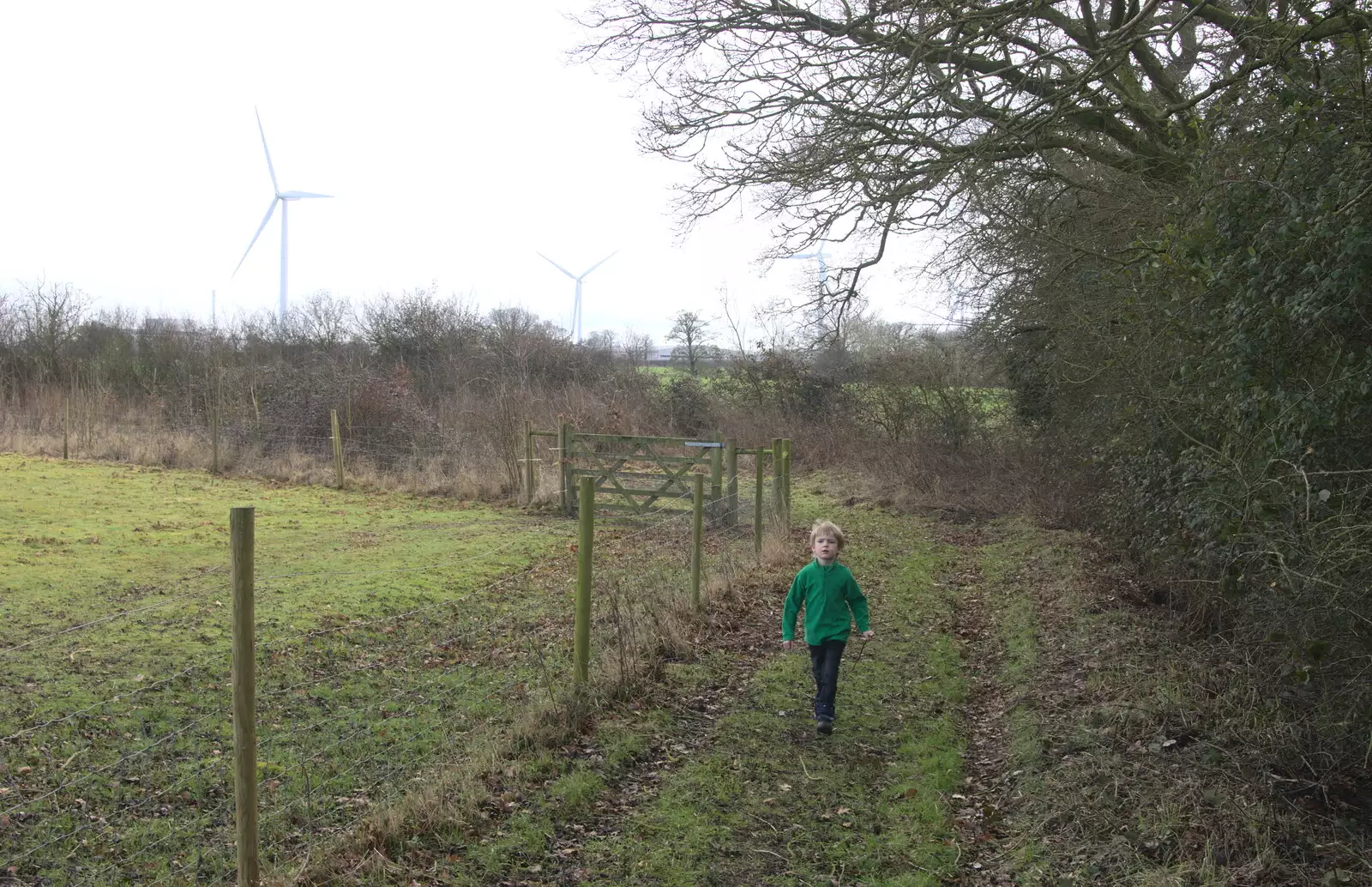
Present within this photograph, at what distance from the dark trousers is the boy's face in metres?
0.54

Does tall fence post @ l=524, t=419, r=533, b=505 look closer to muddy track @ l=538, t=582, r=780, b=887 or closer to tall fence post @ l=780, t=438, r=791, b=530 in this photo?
tall fence post @ l=780, t=438, r=791, b=530

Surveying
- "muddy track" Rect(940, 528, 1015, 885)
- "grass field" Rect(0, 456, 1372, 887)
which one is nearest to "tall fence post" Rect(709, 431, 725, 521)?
"grass field" Rect(0, 456, 1372, 887)

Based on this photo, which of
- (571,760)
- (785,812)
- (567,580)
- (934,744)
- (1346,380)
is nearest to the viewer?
(1346,380)

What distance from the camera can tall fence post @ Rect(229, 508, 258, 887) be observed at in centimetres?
373

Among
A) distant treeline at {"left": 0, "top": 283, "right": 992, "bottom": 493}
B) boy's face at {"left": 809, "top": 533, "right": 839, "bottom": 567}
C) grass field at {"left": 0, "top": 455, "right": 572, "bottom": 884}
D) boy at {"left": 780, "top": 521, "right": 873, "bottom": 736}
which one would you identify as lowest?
grass field at {"left": 0, "top": 455, "right": 572, "bottom": 884}

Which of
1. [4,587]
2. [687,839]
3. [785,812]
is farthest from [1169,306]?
[4,587]

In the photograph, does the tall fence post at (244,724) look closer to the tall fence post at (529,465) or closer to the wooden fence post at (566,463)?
the wooden fence post at (566,463)

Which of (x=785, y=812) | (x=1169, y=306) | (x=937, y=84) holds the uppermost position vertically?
(x=937, y=84)

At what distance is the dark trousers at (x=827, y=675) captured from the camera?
21.3 ft

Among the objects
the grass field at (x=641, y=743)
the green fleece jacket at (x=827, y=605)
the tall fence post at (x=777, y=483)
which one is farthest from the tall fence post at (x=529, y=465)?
the green fleece jacket at (x=827, y=605)

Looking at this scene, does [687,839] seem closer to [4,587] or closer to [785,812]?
[785,812]

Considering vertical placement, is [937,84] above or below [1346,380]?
above

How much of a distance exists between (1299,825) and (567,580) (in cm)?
831

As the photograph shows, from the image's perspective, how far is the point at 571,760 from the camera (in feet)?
18.7
